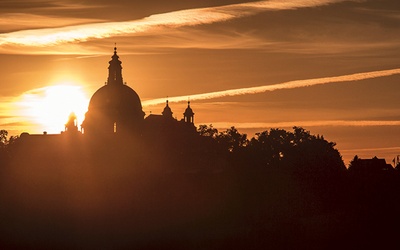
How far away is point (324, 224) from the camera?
98.5m

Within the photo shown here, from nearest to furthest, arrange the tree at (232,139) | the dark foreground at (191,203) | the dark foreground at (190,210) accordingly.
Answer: the dark foreground at (190,210), the dark foreground at (191,203), the tree at (232,139)

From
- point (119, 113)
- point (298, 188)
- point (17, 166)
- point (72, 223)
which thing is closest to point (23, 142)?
point (119, 113)

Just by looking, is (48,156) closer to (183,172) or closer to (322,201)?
(183,172)

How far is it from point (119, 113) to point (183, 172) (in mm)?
37263

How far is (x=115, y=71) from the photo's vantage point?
173 metres

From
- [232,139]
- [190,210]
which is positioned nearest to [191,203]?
[190,210]

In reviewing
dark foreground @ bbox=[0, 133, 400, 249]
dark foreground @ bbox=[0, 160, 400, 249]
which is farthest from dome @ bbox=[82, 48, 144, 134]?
dark foreground @ bbox=[0, 160, 400, 249]

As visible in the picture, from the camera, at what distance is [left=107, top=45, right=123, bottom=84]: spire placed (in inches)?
6722

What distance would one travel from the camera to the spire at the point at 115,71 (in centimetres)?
17075

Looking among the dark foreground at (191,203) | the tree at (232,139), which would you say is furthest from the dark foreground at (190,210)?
the tree at (232,139)

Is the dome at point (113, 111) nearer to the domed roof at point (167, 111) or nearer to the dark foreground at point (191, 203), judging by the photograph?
the domed roof at point (167, 111)

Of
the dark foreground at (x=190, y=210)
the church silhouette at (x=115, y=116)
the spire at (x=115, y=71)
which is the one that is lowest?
the dark foreground at (x=190, y=210)

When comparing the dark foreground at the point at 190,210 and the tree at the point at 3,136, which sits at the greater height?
the tree at the point at 3,136

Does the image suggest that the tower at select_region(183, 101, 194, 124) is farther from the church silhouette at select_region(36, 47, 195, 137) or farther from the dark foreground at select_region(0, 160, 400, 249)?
the dark foreground at select_region(0, 160, 400, 249)
